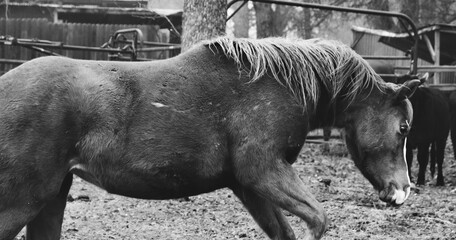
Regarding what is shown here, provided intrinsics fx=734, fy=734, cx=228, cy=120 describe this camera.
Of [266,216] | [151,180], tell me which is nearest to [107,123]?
[151,180]

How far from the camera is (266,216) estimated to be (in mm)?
4898

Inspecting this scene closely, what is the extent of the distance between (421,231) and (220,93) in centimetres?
332

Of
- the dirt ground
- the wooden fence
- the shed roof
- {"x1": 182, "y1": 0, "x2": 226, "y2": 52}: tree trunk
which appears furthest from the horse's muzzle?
the wooden fence

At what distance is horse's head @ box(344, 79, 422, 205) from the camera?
5078 millimetres

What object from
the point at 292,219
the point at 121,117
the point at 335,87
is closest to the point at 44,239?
the point at 121,117

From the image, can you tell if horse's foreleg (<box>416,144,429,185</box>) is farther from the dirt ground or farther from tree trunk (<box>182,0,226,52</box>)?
tree trunk (<box>182,0,226,52</box>)

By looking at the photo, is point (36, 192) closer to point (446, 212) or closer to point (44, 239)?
point (44, 239)

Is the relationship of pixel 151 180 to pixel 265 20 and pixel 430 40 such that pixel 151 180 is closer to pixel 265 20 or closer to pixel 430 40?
pixel 430 40

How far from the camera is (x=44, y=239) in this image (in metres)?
4.76

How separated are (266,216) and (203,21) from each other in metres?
3.99

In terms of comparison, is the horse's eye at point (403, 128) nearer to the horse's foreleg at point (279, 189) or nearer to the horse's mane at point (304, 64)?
the horse's mane at point (304, 64)

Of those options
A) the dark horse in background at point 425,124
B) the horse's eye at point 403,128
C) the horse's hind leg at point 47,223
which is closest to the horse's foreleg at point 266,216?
the horse's eye at point 403,128

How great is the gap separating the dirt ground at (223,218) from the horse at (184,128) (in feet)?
6.22

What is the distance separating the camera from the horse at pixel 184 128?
166 inches
